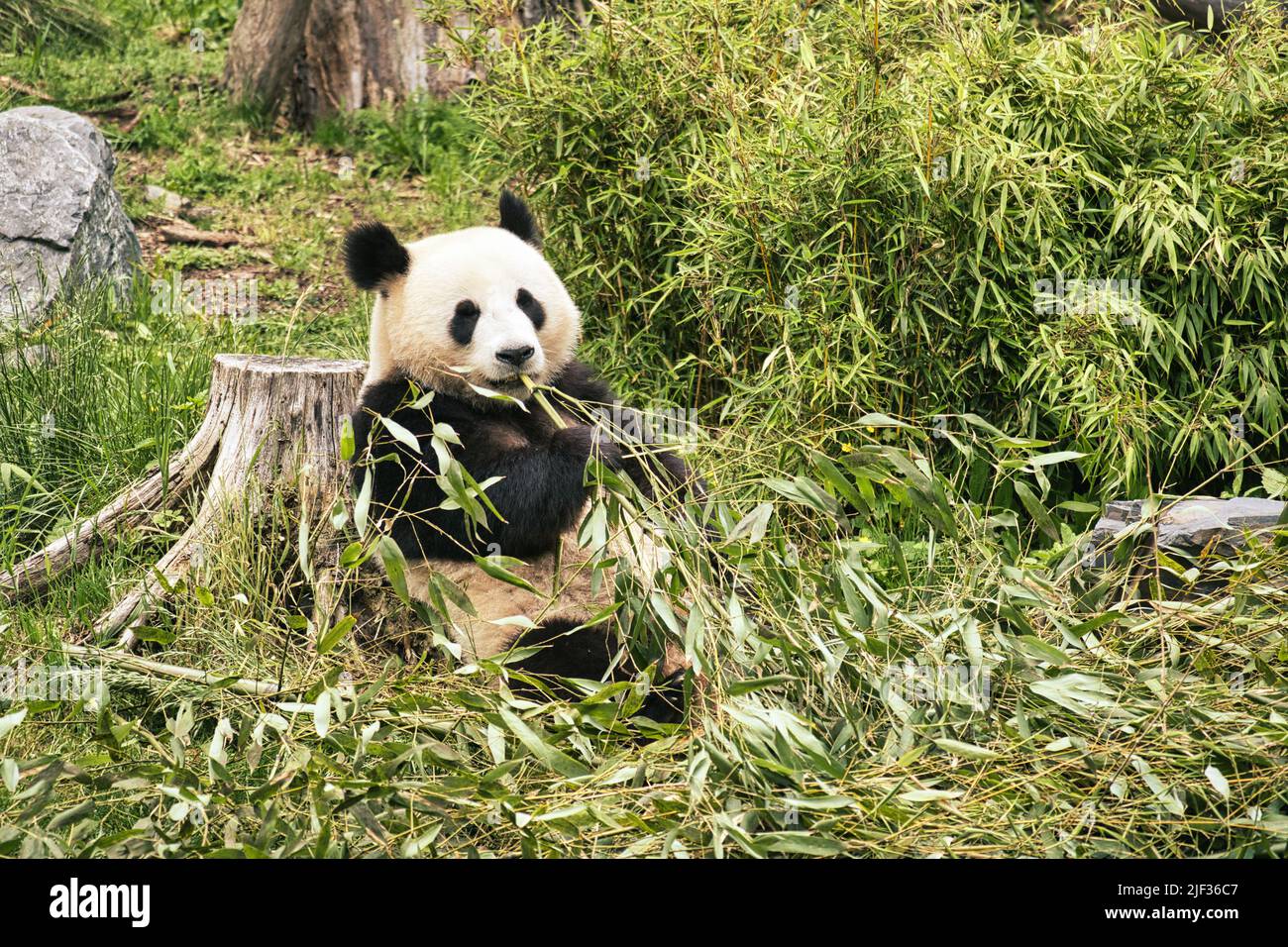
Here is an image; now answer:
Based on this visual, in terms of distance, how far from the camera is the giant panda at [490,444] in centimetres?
331

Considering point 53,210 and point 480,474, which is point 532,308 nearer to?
point 480,474

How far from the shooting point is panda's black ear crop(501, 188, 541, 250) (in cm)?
384

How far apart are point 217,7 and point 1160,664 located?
30.3 feet

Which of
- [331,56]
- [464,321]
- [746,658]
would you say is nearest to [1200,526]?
[746,658]

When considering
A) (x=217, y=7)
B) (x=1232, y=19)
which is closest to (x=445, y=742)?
(x=1232, y=19)

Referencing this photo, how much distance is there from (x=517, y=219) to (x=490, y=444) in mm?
897

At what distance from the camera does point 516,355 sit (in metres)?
3.34

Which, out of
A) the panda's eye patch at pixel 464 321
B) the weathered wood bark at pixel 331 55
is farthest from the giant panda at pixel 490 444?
the weathered wood bark at pixel 331 55

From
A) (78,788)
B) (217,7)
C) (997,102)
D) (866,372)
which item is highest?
(217,7)

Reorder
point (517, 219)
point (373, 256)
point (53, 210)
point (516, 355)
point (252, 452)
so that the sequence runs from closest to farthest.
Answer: point (516, 355), point (373, 256), point (252, 452), point (517, 219), point (53, 210)

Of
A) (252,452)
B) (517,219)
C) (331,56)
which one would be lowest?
(252,452)

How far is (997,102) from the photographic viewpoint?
4332mm

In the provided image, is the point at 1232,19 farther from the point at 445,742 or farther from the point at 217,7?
the point at 217,7

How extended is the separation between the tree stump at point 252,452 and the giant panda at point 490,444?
196mm
